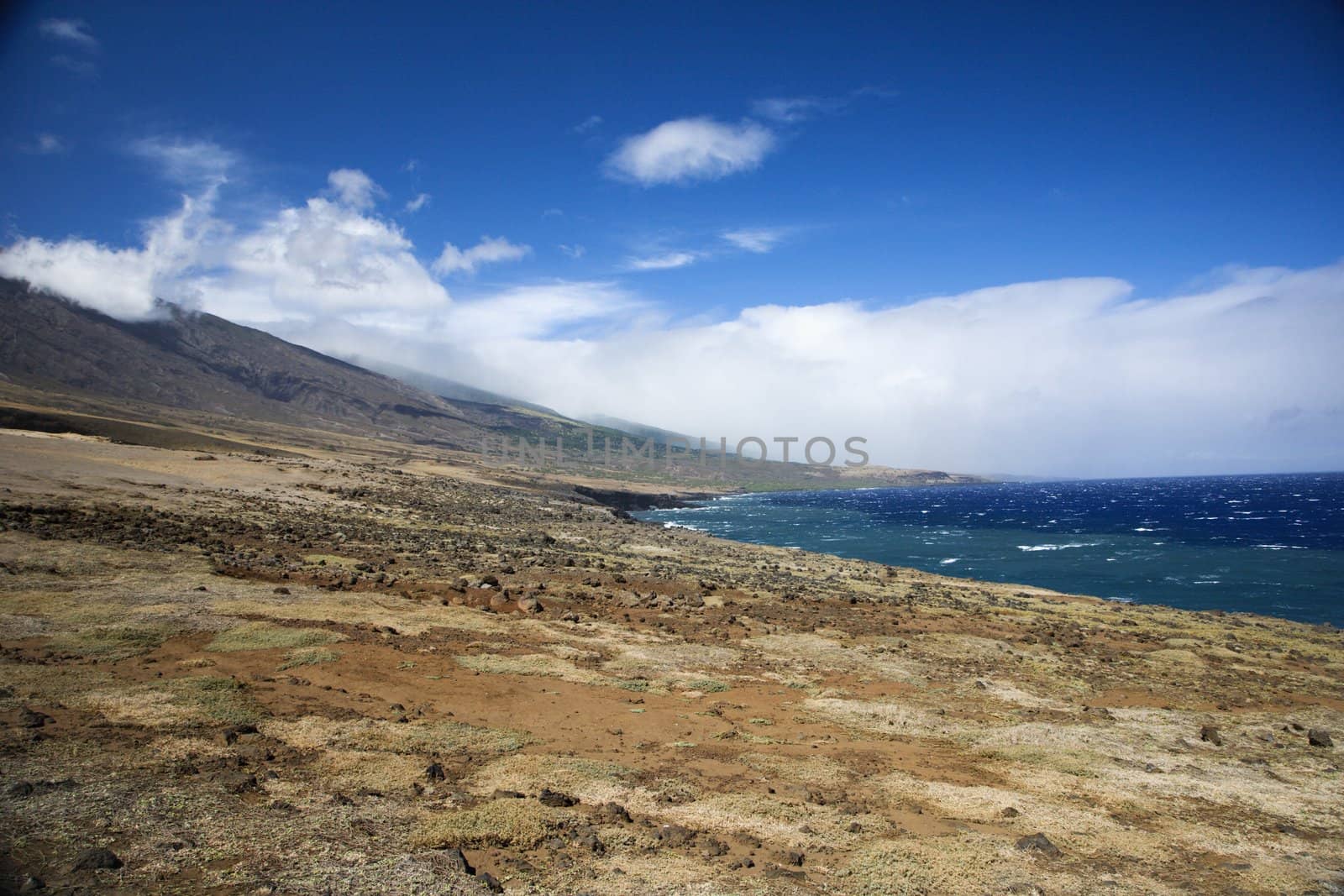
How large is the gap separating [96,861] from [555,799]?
5.39 meters

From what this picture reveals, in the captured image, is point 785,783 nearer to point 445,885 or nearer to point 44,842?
point 445,885

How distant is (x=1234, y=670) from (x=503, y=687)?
A: 25620mm

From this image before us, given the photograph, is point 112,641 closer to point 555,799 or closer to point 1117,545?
point 555,799

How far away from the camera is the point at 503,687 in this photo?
15.6 metres

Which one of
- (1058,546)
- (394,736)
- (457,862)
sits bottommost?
(1058,546)

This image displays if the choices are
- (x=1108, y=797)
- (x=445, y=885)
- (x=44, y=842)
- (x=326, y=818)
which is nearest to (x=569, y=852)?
(x=445, y=885)

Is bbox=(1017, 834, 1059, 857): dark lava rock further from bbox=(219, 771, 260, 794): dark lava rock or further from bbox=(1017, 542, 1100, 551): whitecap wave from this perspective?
bbox=(1017, 542, 1100, 551): whitecap wave

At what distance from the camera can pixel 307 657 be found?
1545cm

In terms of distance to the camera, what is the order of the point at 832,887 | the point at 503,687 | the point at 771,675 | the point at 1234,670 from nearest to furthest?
1. the point at 832,887
2. the point at 503,687
3. the point at 771,675
4. the point at 1234,670

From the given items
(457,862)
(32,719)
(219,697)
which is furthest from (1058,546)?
(32,719)

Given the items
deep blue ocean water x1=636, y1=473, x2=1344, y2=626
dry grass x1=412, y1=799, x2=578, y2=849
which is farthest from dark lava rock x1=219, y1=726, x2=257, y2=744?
deep blue ocean water x1=636, y1=473, x2=1344, y2=626

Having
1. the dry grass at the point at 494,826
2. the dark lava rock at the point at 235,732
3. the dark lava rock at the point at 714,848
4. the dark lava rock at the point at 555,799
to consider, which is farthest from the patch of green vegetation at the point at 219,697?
the dark lava rock at the point at 714,848

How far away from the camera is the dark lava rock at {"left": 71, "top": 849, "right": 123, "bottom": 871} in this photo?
23.0 ft

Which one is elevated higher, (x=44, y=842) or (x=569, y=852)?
(x=44, y=842)
